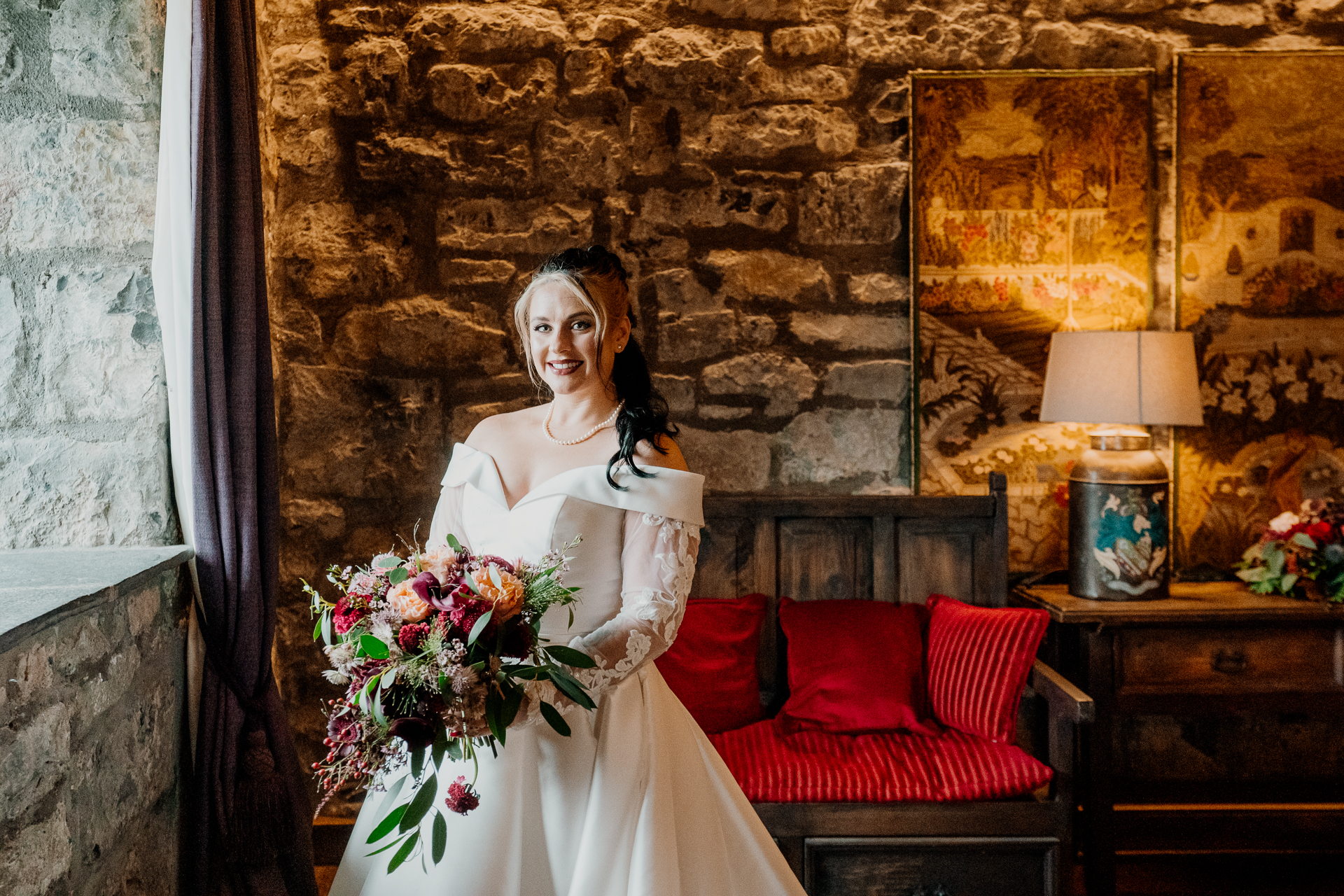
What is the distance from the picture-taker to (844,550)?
2975 mm

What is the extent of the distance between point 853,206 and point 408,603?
2.13 metres

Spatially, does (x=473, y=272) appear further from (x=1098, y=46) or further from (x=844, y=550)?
(x=1098, y=46)

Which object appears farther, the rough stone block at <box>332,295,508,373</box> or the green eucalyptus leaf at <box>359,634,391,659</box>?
the rough stone block at <box>332,295,508,373</box>

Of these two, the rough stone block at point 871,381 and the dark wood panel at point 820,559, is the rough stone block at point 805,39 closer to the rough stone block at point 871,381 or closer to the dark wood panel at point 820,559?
the rough stone block at point 871,381

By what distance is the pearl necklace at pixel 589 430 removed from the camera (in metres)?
1.99

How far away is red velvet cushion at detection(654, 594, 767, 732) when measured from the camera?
2713 millimetres

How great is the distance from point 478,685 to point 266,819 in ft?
3.21

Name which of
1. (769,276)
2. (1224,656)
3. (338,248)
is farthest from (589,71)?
(1224,656)

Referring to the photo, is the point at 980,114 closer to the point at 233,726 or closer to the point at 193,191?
the point at 193,191

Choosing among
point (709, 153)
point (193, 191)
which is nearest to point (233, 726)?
point (193, 191)

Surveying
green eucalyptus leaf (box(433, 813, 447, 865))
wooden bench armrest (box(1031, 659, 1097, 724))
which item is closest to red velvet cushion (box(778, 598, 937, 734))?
wooden bench armrest (box(1031, 659, 1097, 724))

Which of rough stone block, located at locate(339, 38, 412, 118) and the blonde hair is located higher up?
rough stone block, located at locate(339, 38, 412, 118)

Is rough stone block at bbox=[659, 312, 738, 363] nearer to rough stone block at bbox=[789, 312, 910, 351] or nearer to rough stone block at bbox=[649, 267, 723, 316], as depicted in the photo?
rough stone block at bbox=[649, 267, 723, 316]

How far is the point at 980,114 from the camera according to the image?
118 inches
